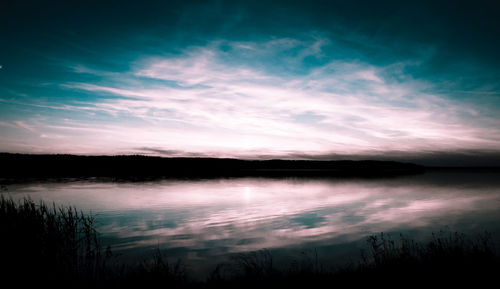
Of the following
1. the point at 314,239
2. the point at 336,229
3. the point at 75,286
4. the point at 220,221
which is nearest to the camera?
the point at 75,286

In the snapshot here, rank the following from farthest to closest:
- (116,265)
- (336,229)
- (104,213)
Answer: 1. (104,213)
2. (336,229)
3. (116,265)

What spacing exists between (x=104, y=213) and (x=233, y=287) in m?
22.2

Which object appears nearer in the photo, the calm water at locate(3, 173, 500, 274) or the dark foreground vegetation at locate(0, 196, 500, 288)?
the dark foreground vegetation at locate(0, 196, 500, 288)

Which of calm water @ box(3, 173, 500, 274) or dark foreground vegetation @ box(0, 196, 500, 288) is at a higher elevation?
dark foreground vegetation @ box(0, 196, 500, 288)

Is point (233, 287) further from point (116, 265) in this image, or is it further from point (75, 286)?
point (116, 265)

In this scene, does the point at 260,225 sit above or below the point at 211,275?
below

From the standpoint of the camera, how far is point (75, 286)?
9195mm

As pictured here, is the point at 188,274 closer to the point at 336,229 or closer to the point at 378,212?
the point at 336,229

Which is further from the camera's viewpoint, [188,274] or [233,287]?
[188,274]

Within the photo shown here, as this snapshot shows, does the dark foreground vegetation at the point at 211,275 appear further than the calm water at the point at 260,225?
No

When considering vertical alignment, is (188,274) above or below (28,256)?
below

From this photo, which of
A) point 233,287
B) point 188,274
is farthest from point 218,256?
point 233,287

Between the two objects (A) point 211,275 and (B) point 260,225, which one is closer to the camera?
(A) point 211,275

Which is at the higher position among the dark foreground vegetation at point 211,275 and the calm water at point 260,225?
the dark foreground vegetation at point 211,275
